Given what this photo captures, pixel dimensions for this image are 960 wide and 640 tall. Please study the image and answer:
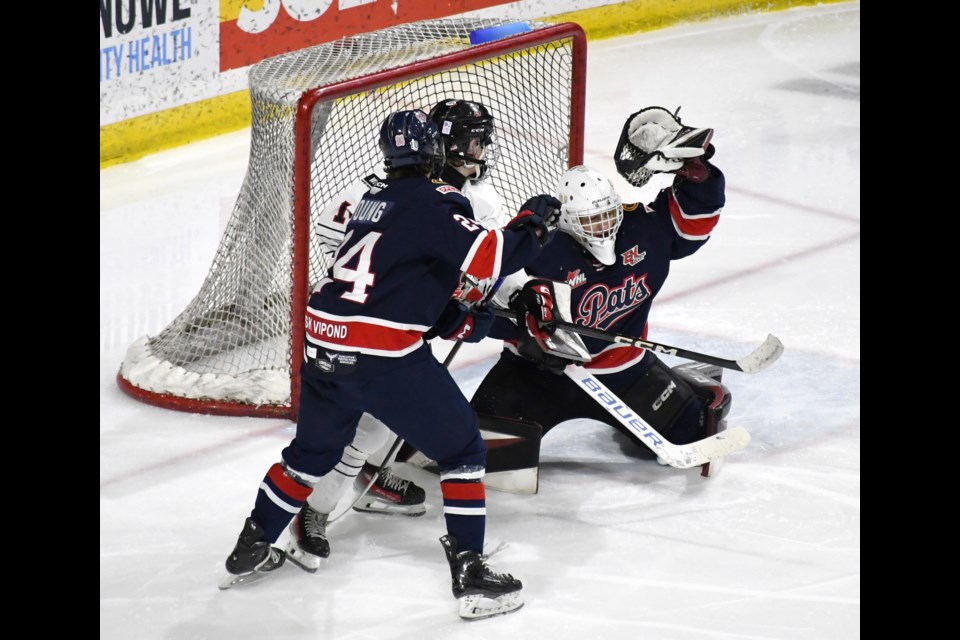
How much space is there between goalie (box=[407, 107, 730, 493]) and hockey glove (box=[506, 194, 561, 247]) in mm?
382

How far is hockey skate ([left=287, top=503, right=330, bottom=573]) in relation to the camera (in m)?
3.30

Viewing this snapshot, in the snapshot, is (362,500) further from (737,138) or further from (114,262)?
(737,138)

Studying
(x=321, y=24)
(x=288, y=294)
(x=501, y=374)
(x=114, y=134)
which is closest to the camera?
(x=501, y=374)

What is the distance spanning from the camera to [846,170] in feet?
20.0

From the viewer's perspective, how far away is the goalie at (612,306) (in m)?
3.63

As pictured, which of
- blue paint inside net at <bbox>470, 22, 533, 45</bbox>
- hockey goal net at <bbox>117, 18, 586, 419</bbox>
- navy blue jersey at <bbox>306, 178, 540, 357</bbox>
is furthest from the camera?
blue paint inside net at <bbox>470, 22, 533, 45</bbox>

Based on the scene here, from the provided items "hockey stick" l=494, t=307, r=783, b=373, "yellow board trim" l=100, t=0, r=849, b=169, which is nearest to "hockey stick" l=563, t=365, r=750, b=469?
"hockey stick" l=494, t=307, r=783, b=373

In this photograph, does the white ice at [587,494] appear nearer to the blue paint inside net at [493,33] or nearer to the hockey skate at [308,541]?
the hockey skate at [308,541]

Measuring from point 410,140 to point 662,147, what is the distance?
916 millimetres

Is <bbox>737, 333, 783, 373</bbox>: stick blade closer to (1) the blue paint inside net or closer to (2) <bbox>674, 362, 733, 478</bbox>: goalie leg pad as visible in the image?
(2) <bbox>674, 362, 733, 478</bbox>: goalie leg pad

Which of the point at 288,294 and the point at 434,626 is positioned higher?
the point at 288,294

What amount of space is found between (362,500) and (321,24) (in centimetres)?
328

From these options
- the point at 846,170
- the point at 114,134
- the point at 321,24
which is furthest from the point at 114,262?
the point at 846,170

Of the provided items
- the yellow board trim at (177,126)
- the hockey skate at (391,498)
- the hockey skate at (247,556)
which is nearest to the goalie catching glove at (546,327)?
the hockey skate at (391,498)
